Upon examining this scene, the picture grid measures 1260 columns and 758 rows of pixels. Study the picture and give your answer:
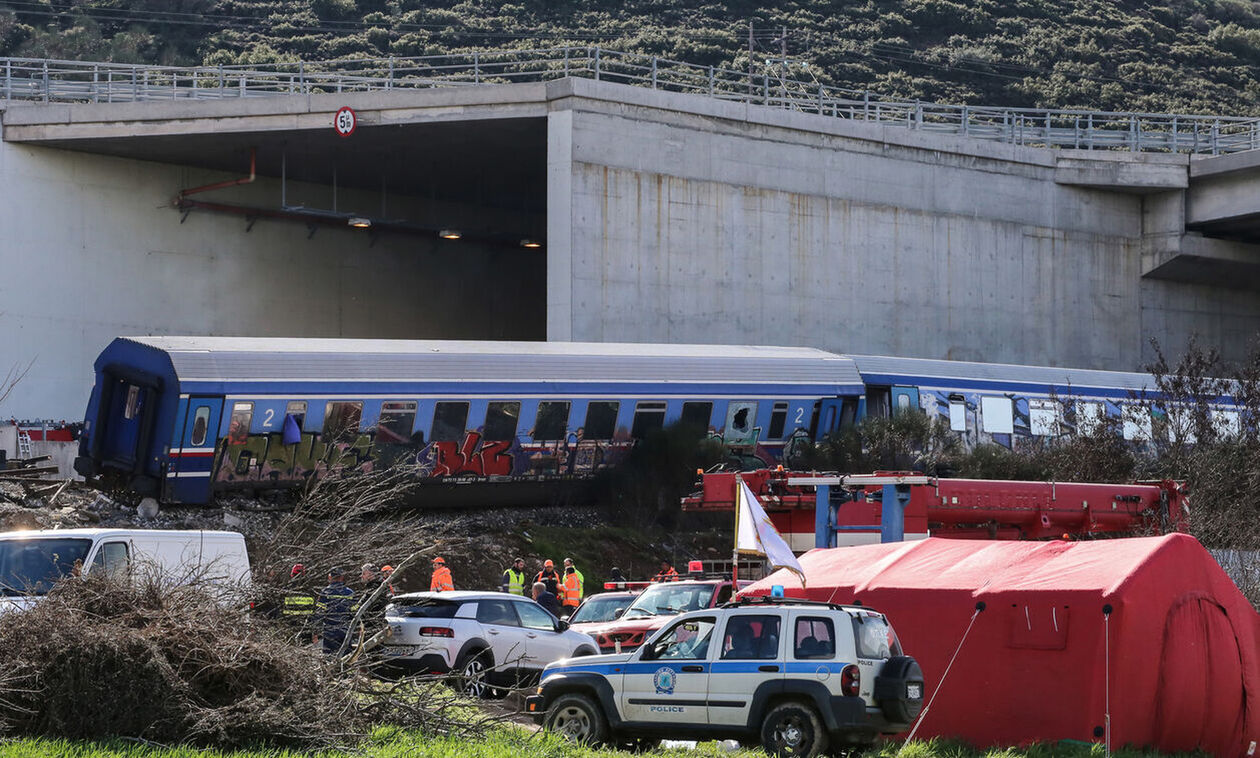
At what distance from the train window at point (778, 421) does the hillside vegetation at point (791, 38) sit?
54.2 metres

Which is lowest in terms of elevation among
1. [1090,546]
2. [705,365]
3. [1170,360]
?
[1170,360]

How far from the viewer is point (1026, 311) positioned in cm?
4325

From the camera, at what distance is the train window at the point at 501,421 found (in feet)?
92.9

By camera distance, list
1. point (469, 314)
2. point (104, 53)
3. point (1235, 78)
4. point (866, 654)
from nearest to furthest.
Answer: point (866, 654)
point (469, 314)
point (104, 53)
point (1235, 78)

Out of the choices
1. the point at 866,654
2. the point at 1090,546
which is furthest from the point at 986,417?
the point at 866,654

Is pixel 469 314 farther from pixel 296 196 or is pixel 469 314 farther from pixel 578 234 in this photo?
pixel 578 234

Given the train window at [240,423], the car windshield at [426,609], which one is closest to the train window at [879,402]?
the train window at [240,423]

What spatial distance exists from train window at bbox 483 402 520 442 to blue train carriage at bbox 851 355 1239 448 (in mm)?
7693

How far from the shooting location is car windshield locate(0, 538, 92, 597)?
524 inches

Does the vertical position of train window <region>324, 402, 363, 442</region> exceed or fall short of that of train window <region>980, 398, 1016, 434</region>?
it exceeds it

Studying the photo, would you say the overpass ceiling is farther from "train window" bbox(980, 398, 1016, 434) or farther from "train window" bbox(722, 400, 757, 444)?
"train window" bbox(980, 398, 1016, 434)

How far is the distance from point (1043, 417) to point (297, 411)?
16.4 metres

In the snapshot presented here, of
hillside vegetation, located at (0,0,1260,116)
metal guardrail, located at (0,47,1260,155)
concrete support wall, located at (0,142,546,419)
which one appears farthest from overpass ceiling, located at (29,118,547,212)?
hillside vegetation, located at (0,0,1260,116)

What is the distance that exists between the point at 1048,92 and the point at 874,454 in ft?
217
